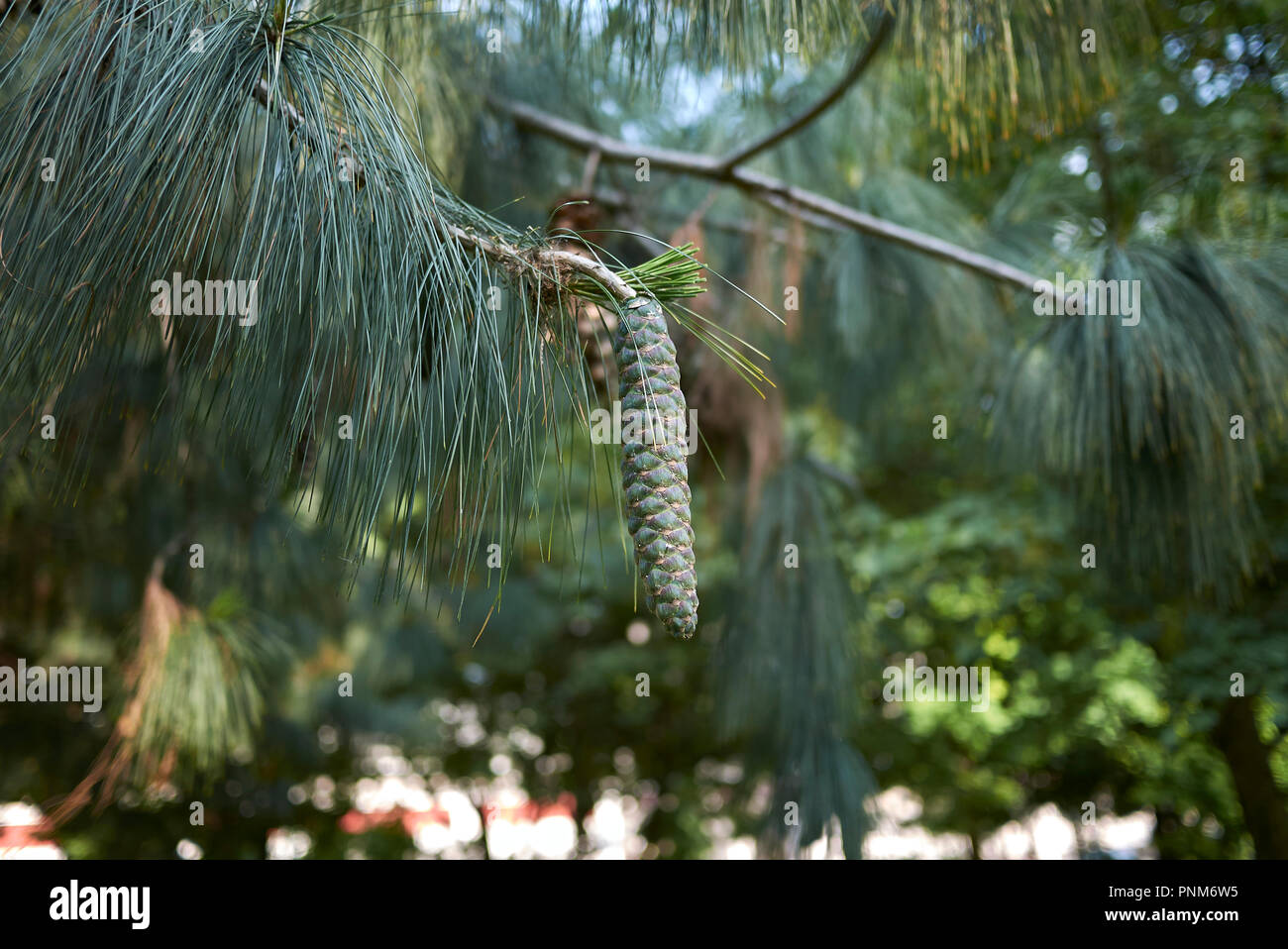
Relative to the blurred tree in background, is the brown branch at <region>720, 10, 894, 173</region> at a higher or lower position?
higher

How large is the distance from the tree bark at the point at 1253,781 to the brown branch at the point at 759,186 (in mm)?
1765

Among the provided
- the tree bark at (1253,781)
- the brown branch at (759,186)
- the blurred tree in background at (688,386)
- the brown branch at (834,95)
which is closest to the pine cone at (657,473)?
the blurred tree in background at (688,386)

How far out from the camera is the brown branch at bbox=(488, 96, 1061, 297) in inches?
63.4

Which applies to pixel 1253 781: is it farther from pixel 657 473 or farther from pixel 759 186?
pixel 657 473

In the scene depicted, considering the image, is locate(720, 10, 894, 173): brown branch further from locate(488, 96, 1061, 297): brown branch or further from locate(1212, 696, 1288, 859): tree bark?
locate(1212, 696, 1288, 859): tree bark

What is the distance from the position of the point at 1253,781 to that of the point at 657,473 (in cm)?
283

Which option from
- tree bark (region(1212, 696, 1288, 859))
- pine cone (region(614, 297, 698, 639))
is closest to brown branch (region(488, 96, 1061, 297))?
pine cone (region(614, 297, 698, 639))

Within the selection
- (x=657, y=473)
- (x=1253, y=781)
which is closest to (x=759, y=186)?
(x=657, y=473)

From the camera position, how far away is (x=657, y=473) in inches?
23.6

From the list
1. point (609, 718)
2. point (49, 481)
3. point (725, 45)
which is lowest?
point (609, 718)

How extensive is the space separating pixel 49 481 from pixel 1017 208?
248 cm
